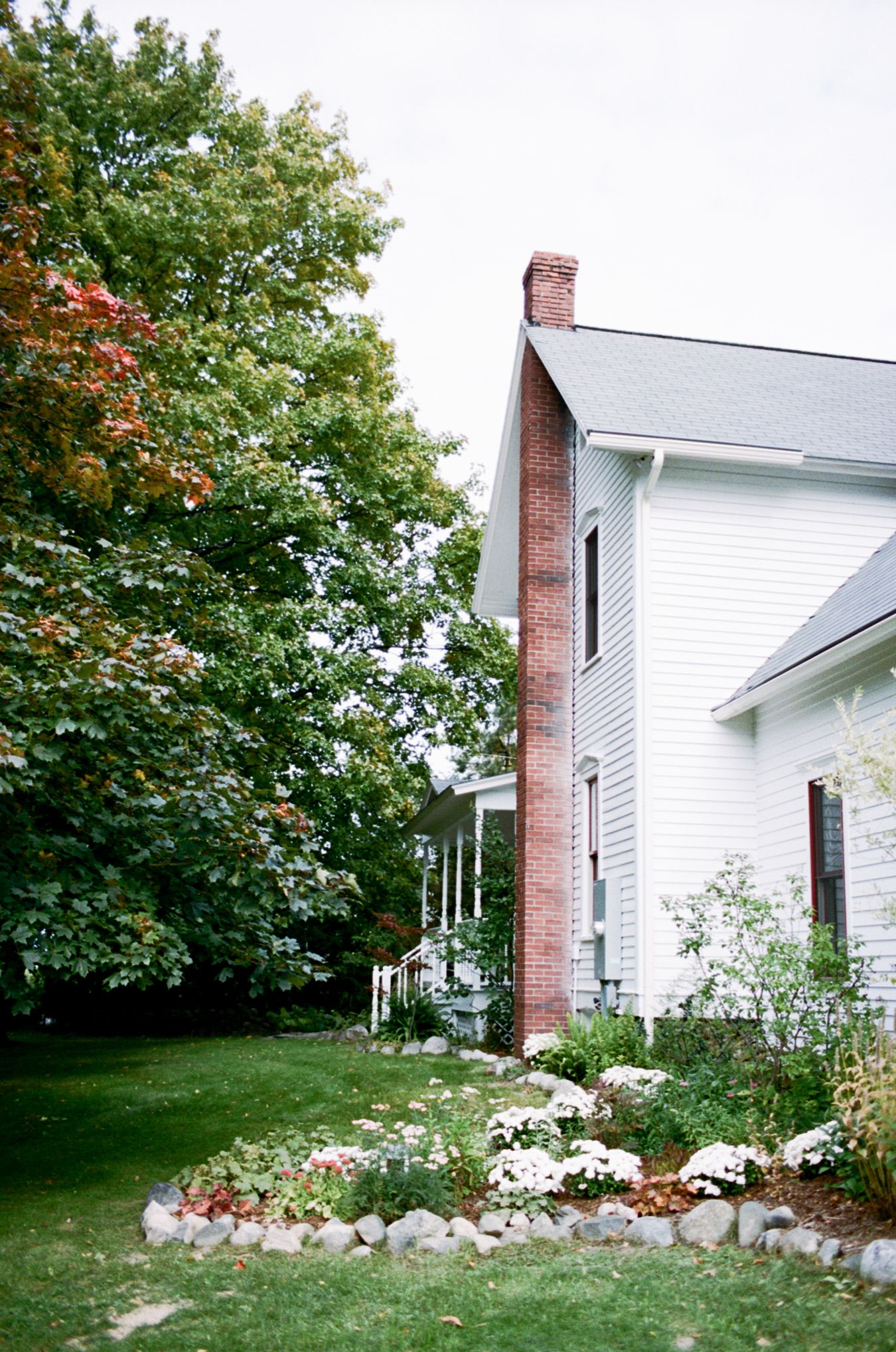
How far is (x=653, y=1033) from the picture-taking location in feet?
34.0

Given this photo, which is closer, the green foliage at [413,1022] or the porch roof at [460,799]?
the green foliage at [413,1022]

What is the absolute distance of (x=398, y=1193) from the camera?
6.61 m

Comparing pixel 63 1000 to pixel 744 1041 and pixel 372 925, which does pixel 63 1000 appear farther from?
pixel 744 1041

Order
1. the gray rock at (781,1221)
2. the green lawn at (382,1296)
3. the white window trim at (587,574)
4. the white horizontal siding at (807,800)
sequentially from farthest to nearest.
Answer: the white window trim at (587,574), the white horizontal siding at (807,800), the gray rock at (781,1221), the green lawn at (382,1296)

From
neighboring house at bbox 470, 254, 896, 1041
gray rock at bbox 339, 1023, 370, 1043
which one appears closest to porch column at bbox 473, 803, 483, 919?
neighboring house at bbox 470, 254, 896, 1041

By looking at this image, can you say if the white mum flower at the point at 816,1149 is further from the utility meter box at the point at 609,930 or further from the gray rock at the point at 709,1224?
the utility meter box at the point at 609,930

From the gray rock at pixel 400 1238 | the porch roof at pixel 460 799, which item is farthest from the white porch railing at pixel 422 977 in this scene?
the gray rock at pixel 400 1238

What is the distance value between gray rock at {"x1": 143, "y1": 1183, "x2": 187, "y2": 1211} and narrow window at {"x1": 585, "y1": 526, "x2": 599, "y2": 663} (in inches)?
303

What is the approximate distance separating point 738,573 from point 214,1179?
7452 millimetres

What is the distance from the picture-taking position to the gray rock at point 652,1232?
5.82m

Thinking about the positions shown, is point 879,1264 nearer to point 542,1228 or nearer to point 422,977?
point 542,1228

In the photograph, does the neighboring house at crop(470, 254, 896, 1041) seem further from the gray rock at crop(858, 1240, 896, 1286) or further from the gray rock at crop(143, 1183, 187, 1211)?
the gray rock at crop(143, 1183, 187, 1211)

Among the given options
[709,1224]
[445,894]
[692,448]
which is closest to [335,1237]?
[709,1224]

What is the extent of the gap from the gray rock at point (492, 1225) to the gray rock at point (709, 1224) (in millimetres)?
970
